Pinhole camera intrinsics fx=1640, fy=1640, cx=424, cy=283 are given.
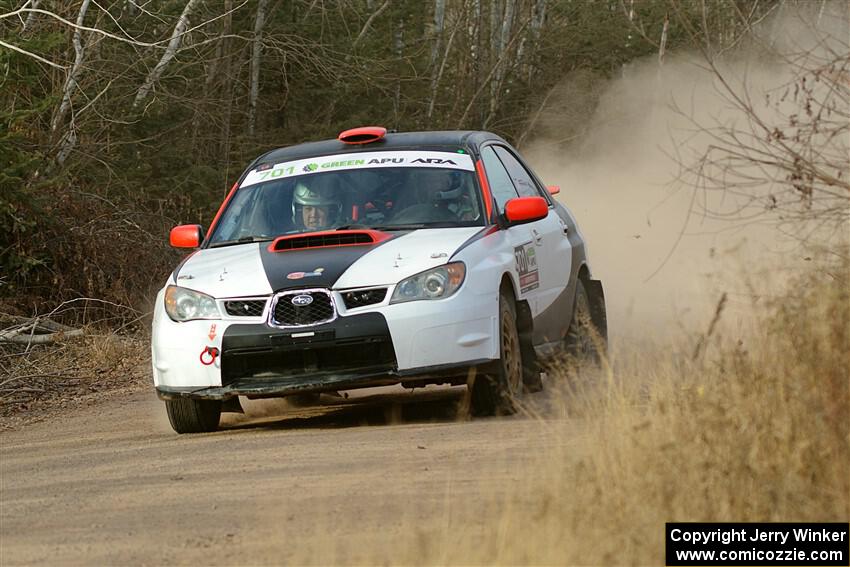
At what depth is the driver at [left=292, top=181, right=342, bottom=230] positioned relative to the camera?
1023cm

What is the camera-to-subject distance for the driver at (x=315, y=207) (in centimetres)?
1023

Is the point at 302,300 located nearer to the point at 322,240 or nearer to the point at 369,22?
the point at 322,240

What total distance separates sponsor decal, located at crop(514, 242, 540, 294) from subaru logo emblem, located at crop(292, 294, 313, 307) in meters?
1.47

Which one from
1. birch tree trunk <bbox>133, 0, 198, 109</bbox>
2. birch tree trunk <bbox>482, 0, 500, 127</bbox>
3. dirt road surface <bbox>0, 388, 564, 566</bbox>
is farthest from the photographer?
birch tree trunk <bbox>482, 0, 500, 127</bbox>

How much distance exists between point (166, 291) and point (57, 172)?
10288mm

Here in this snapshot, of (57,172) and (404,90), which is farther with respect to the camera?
(404,90)

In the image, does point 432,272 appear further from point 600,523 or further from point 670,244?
point 670,244

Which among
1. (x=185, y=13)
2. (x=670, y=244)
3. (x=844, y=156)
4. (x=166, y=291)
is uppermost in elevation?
(x=185, y=13)

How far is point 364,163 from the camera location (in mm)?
10594

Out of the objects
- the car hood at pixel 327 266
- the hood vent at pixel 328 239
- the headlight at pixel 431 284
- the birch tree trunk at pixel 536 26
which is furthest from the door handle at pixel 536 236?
the birch tree trunk at pixel 536 26

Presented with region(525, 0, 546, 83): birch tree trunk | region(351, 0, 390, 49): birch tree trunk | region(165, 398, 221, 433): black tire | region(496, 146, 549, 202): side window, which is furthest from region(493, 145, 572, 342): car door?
region(525, 0, 546, 83): birch tree trunk

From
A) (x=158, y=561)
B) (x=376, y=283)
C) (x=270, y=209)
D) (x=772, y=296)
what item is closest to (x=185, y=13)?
(x=270, y=209)

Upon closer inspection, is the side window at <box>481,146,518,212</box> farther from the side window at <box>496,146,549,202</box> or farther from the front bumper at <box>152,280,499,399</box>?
the front bumper at <box>152,280,499,399</box>

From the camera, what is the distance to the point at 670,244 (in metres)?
21.2
